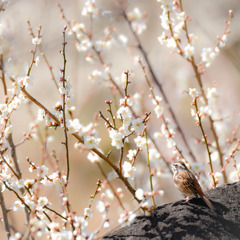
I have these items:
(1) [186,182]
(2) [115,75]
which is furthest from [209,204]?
(2) [115,75]

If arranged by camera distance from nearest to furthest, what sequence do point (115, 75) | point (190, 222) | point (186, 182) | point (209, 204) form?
point (190, 222), point (209, 204), point (186, 182), point (115, 75)

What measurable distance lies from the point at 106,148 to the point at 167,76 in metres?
1.66

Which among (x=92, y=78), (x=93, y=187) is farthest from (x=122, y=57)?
(x=92, y=78)

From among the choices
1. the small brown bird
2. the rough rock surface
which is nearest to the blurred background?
the small brown bird

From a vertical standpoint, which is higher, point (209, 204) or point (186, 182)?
point (186, 182)

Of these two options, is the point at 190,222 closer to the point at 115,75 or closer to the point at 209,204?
the point at 209,204

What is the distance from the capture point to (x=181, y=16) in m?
3.62

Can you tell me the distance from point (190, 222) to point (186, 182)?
477 millimetres

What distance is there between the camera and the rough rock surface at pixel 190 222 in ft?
8.47

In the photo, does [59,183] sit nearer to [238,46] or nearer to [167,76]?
[167,76]

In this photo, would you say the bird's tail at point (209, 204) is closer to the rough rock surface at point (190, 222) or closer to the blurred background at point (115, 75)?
the rough rock surface at point (190, 222)

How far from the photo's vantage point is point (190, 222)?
2.62 m

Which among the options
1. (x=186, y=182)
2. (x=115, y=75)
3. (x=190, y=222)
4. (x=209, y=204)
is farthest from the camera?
(x=115, y=75)

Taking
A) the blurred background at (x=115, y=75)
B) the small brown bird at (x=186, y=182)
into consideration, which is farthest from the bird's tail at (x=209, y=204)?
the blurred background at (x=115, y=75)
